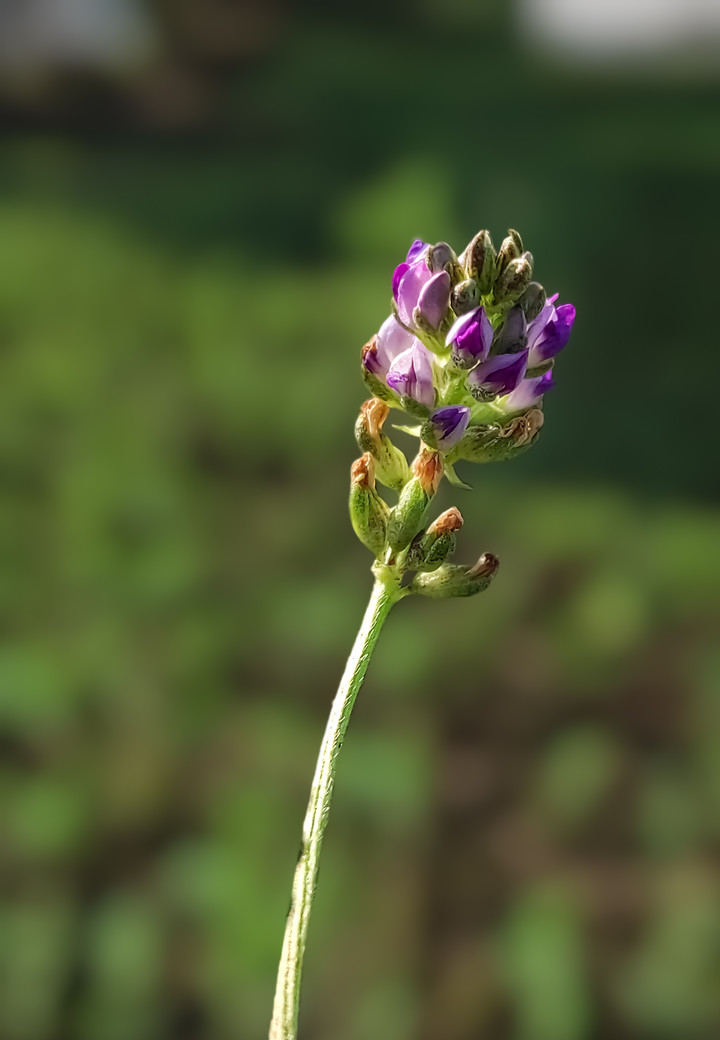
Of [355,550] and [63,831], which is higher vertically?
[355,550]

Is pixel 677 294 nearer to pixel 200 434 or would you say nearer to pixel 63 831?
pixel 200 434

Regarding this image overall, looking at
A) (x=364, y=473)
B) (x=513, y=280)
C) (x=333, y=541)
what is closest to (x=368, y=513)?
(x=364, y=473)

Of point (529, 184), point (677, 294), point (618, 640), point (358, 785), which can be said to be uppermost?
point (529, 184)

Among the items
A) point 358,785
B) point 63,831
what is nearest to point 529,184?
point 358,785

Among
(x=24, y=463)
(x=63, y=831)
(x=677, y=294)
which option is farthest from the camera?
(x=677, y=294)

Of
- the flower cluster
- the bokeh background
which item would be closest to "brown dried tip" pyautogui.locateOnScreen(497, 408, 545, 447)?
the flower cluster

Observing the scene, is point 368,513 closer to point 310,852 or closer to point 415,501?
point 415,501

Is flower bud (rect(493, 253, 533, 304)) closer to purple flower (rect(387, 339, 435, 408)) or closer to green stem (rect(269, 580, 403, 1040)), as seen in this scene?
purple flower (rect(387, 339, 435, 408))

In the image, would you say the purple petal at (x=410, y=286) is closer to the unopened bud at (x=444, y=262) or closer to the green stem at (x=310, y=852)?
the unopened bud at (x=444, y=262)
